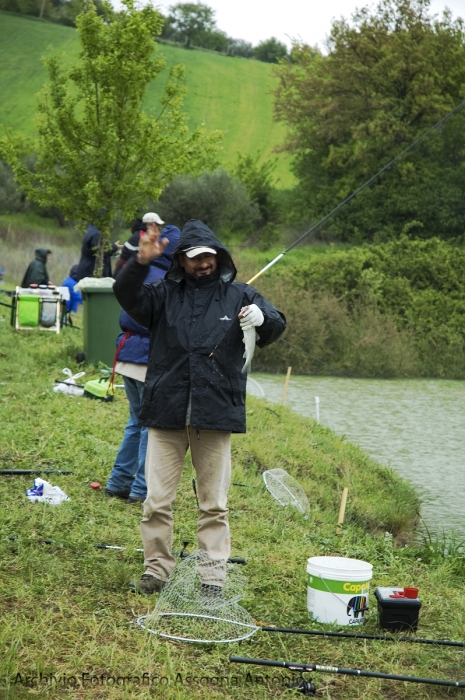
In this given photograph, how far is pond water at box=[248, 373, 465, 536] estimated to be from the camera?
9.37m

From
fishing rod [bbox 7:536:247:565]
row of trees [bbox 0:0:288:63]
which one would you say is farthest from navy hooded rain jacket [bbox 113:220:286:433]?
row of trees [bbox 0:0:288:63]

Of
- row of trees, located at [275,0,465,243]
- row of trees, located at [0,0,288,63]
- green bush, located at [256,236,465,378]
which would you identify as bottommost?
green bush, located at [256,236,465,378]

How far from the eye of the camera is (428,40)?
116 feet

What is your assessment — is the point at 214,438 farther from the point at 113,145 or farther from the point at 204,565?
the point at 113,145

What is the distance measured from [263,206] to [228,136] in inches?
569

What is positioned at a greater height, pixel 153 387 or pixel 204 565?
pixel 153 387

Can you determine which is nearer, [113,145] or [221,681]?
[221,681]

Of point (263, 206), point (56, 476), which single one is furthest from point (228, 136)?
point (56, 476)

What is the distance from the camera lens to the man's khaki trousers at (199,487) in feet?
13.7

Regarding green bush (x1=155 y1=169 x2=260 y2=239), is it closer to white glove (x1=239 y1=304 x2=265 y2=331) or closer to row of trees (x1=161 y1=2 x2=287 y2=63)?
white glove (x1=239 y1=304 x2=265 y2=331)

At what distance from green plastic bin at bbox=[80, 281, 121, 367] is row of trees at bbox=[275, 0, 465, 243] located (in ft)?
80.4

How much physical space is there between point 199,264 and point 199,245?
95mm

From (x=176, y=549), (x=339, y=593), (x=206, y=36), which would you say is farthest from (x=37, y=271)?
(x=206, y=36)

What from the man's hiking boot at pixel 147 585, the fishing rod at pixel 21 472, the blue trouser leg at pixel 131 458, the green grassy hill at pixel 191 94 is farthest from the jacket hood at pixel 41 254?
the green grassy hill at pixel 191 94
